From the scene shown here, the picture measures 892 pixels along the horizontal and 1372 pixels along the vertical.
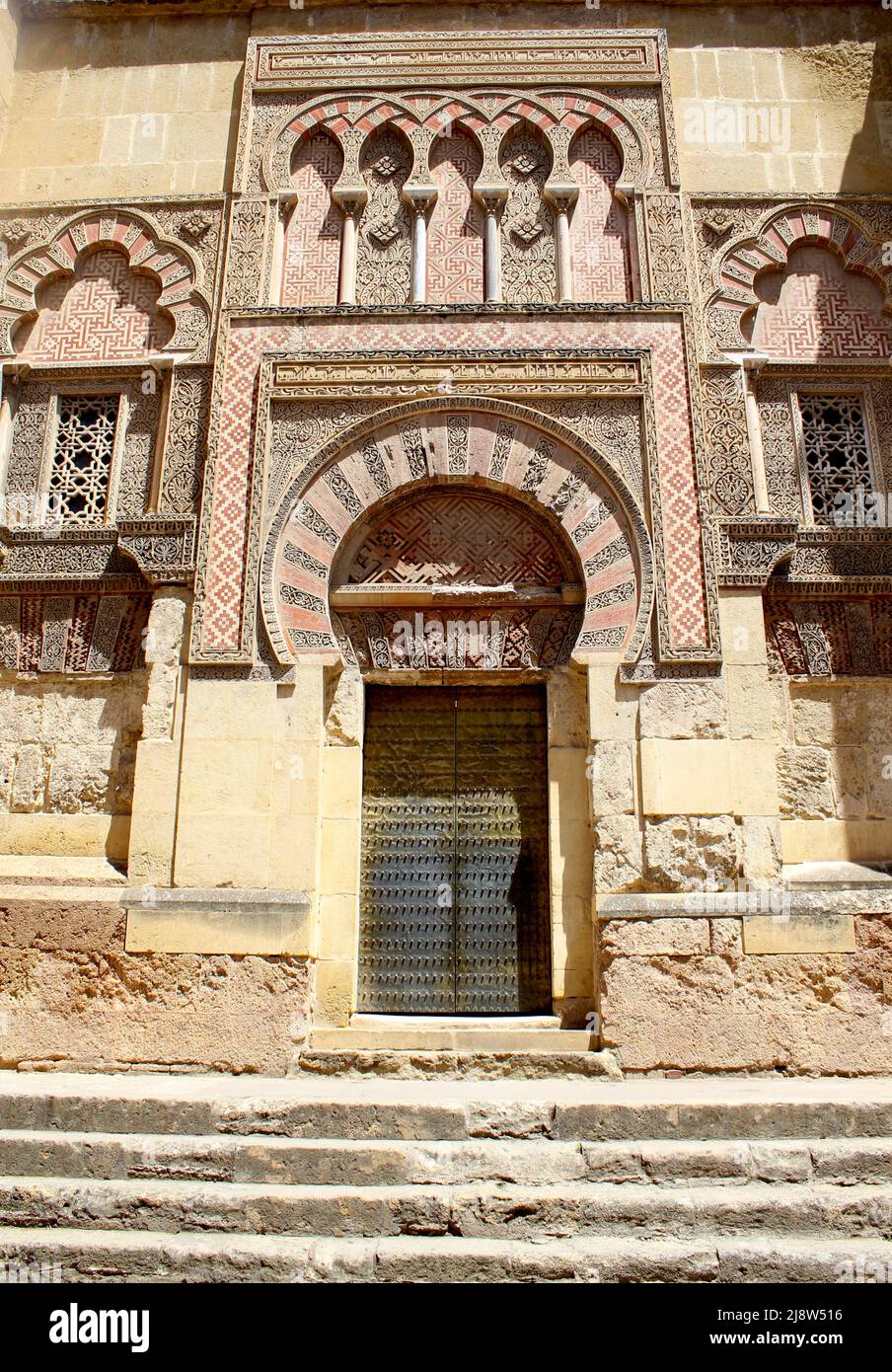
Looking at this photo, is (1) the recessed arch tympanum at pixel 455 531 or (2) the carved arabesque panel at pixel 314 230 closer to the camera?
(1) the recessed arch tympanum at pixel 455 531

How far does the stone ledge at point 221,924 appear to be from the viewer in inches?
191

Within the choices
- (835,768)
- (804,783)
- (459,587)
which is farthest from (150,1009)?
(835,768)

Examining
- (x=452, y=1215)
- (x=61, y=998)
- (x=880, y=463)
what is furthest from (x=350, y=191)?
(x=452, y=1215)

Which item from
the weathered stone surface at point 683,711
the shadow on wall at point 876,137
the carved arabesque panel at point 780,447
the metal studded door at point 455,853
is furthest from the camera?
the shadow on wall at point 876,137

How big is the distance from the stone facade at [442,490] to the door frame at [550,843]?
0.02 meters

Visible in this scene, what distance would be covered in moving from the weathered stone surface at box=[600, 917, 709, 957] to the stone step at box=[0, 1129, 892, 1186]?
1.35 m

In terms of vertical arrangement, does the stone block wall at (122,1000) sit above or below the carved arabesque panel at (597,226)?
below

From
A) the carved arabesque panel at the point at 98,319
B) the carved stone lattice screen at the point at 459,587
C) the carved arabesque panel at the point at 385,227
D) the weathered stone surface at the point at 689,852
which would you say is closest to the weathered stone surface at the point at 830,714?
the weathered stone surface at the point at 689,852

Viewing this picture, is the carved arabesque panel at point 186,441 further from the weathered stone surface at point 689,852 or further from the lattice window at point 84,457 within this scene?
the weathered stone surface at point 689,852

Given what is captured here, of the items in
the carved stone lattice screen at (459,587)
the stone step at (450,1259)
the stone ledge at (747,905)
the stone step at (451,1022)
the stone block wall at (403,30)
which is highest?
the stone block wall at (403,30)

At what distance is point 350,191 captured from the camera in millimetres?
6207

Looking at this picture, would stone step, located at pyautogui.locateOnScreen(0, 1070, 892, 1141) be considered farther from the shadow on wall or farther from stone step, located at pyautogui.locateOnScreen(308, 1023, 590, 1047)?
the shadow on wall

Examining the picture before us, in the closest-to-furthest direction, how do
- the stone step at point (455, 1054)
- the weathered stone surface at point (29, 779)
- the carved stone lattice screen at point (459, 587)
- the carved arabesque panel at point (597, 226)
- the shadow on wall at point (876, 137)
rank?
the stone step at point (455, 1054) < the weathered stone surface at point (29, 779) < the carved stone lattice screen at point (459, 587) < the carved arabesque panel at point (597, 226) < the shadow on wall at point (876, 137)

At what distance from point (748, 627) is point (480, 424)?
6.13ft
